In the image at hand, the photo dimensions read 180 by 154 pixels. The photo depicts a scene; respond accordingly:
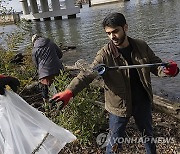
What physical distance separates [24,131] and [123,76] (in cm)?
116

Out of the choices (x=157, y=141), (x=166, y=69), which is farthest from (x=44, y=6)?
(x=166, y=69)

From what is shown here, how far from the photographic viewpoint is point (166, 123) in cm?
492

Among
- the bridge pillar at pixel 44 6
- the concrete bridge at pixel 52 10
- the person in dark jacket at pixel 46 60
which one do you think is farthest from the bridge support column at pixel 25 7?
the person in dark jacket at pixel 46 60

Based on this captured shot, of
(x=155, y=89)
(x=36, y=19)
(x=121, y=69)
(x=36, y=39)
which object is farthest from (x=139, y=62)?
(x=36, y=19)

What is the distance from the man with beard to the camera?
3135 mm

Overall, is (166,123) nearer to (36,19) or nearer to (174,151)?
(174,151)

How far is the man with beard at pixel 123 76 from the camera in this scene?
10.3 feet

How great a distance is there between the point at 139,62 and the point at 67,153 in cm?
185

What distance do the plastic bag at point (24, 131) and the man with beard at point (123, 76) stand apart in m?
0.50

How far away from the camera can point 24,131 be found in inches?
119

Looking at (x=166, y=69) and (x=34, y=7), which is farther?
(x=34, y=7)

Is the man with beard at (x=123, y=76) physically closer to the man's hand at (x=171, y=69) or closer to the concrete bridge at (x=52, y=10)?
the man's hand at (x=171, y=69)

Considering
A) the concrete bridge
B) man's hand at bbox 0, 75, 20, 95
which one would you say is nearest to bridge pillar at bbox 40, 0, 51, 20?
the concrete bridge

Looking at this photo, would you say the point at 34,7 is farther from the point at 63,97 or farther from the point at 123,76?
the point at 63,97
